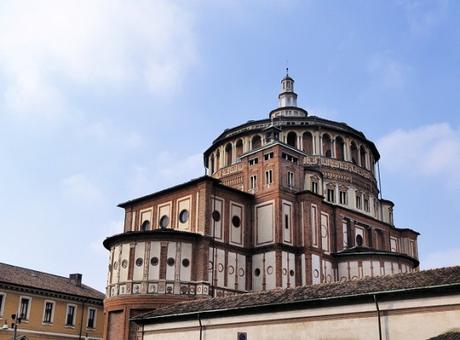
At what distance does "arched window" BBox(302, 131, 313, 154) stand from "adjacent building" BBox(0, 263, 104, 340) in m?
24.6

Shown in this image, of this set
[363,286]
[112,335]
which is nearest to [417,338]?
[363,286]

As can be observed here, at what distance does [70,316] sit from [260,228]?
19.9 metres

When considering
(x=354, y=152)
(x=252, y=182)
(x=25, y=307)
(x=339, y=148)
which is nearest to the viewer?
(x=25, y=307)

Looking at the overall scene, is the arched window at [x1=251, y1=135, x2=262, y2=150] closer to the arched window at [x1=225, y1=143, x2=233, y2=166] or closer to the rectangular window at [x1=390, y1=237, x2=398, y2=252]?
the arched window at [x1=225, y1=143, x2=233, y2=166]

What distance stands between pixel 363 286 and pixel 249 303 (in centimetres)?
509

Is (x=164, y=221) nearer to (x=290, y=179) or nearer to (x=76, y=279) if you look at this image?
(x=290, y=179)

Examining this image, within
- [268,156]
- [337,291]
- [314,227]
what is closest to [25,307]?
[268,156]

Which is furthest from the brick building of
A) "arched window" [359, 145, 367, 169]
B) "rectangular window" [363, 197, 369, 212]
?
"arched window" [359, 145, 367, 169]

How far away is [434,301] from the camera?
61.7ft

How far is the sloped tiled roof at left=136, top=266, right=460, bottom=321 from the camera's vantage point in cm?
1947

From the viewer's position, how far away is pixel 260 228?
148 feet

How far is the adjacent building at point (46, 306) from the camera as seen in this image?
1799 inches

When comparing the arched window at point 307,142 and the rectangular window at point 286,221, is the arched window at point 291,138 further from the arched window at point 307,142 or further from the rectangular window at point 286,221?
the rectangular window at point 286,221

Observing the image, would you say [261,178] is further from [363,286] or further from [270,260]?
[363,286]
